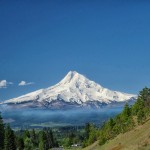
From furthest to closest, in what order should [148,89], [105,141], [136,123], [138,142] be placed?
[148,89]
[105,141]
[136,123]
[138,142]

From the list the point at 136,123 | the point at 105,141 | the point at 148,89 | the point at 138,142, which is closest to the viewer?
the point at 138,142

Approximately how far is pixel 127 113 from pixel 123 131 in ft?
83.7

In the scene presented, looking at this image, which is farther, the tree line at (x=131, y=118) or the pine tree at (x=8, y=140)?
the pine tree at (x=8, y=140)

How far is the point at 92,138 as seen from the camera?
184 metres

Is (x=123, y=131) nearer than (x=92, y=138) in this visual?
Yes

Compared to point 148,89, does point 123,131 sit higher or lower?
lower

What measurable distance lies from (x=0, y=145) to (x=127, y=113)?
46723mm

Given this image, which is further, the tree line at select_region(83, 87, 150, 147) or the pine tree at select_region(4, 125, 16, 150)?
the pine tree at select_region(4, 125, 16, 150)

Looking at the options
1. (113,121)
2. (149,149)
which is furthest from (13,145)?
(149,149)

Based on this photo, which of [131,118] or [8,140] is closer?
[131,118]

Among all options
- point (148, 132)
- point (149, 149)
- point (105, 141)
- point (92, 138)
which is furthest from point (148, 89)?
point (149, 149)

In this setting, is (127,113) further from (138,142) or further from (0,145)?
(138,142)

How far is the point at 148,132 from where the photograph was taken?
99.1m

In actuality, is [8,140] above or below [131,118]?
below
